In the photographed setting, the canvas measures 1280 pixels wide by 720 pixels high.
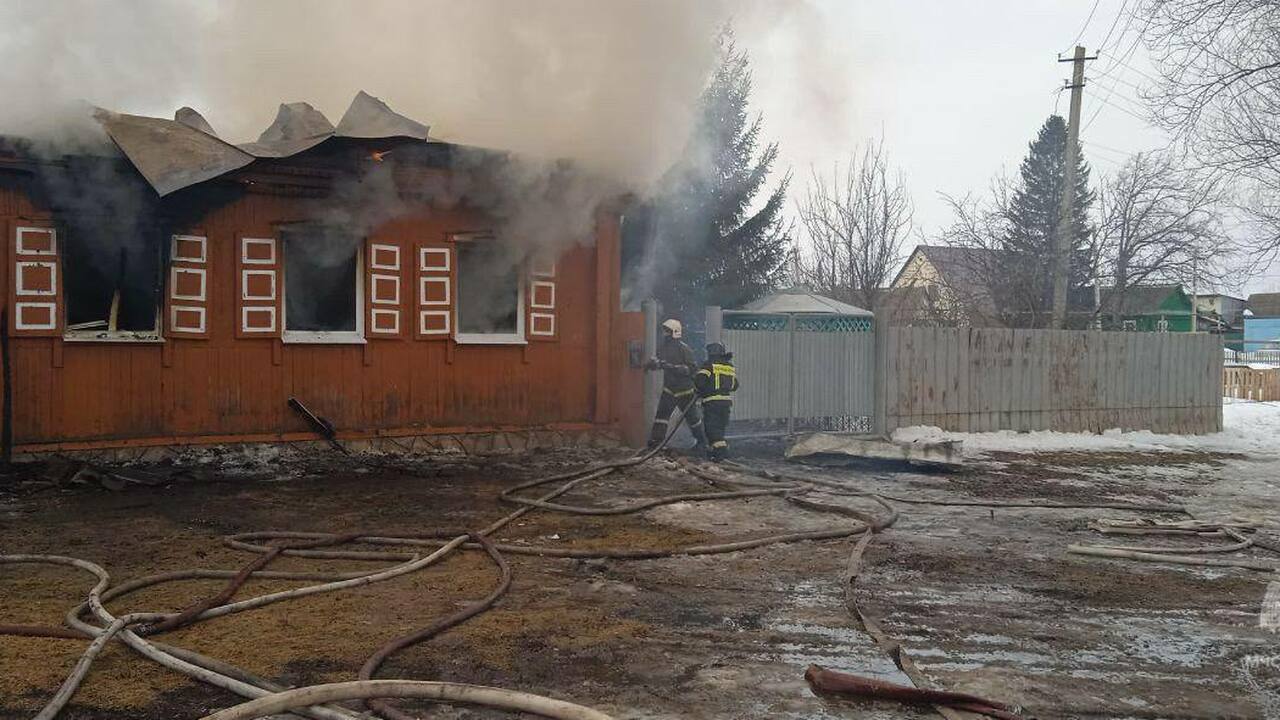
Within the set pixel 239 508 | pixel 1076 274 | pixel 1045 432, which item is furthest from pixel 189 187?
pixel 1076 274

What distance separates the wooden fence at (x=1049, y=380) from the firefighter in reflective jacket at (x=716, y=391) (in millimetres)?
3426

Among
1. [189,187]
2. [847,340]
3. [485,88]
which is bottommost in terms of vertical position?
[847,340]

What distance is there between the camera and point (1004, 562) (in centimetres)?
636

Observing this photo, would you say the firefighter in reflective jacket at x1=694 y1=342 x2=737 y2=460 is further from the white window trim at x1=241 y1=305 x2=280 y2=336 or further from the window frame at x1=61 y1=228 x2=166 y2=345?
the window frame at x1=61 y1=228 x2=166 y2=345

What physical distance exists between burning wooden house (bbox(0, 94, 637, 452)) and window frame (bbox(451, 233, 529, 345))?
0.10 ft

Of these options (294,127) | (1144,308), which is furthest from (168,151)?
(1144,308)

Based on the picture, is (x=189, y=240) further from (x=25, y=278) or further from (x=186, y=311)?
(x=25, y=278)

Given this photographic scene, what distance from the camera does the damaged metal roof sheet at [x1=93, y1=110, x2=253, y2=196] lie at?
8.73 m

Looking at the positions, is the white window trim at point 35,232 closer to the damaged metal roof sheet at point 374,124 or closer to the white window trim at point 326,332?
the white window trim at point 326,332

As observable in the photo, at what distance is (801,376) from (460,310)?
4.87 meters

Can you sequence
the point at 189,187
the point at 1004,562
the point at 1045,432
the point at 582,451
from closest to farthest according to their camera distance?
the point at 1004,562, the point at 189,187, the point at 582,451, the point at 1045,432

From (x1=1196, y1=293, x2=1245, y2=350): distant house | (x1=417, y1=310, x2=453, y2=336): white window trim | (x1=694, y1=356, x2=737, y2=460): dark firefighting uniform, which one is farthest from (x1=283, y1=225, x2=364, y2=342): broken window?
(x1=1196, y1=293, x2=1245, y2=350): distant house

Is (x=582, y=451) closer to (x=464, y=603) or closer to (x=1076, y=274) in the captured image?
(x=464, y=603)

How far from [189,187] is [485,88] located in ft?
13.1
